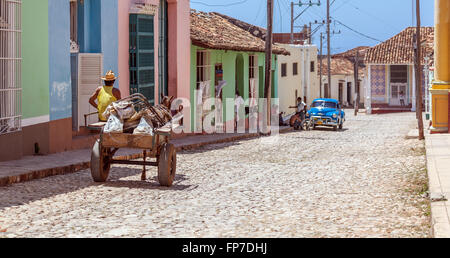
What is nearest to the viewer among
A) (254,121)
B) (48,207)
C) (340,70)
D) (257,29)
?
(48,207)

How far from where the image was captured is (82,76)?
1579 cm

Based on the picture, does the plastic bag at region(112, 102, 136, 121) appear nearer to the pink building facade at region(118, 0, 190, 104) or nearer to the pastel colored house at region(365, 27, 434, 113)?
the pink building facade at region(118, 0, 190, 104)

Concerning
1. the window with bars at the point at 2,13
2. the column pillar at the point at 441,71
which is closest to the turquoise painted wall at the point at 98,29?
the window with bars at the point at 2,13

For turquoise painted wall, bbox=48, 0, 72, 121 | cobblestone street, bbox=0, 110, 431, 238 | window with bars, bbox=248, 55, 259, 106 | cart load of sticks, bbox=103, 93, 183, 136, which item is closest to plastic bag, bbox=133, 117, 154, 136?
cart load of sticks, bbox=103, 93, 183, 136

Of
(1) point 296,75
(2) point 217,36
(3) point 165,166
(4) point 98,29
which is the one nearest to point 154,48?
(4) point 98,29

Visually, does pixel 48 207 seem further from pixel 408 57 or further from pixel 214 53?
pixel 408 57

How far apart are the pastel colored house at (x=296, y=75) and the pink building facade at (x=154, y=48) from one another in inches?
692

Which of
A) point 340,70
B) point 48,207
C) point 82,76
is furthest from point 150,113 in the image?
point 340,70

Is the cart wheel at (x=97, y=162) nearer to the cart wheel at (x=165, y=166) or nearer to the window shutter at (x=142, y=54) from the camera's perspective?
the cart wheel at (x=165, y=166)

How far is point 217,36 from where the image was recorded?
25453mm

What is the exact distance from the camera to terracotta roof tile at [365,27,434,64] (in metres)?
47.5

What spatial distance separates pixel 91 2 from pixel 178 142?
4.33 m

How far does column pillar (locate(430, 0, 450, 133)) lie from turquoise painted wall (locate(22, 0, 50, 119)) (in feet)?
36.1

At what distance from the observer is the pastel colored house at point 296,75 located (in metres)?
41.9
